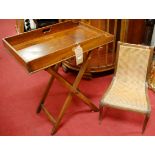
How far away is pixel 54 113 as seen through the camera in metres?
2.47

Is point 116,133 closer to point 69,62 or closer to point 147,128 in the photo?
point 147,128

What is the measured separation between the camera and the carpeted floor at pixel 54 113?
222 centimetres

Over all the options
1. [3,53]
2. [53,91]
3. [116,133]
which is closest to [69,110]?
[53,91]

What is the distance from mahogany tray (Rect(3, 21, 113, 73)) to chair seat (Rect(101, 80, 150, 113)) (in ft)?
1.84

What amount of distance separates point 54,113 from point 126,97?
89cm

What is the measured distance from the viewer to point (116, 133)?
85.2 inches

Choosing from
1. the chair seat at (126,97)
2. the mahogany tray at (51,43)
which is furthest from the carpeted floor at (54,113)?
the mahogany tray at (51,43)

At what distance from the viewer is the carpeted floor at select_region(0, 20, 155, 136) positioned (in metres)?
2.22

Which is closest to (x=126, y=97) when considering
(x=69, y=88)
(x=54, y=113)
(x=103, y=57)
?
(x=69, y=88)

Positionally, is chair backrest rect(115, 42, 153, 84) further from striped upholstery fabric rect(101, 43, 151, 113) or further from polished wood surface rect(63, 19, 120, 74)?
polished wood surface rect(63, 19, 120, 74)

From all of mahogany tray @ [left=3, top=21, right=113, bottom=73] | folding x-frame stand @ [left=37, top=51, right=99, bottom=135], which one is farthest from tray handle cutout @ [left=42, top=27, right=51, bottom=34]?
folding x-frame stand @ [left=37, top=51, right=99, bottom=135]

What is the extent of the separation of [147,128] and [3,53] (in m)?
2.97

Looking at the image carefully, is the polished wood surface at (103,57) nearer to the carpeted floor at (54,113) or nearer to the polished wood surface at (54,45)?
the carpeted floor at (54,113)

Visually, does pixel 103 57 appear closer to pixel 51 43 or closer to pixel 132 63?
pixel 132 63
